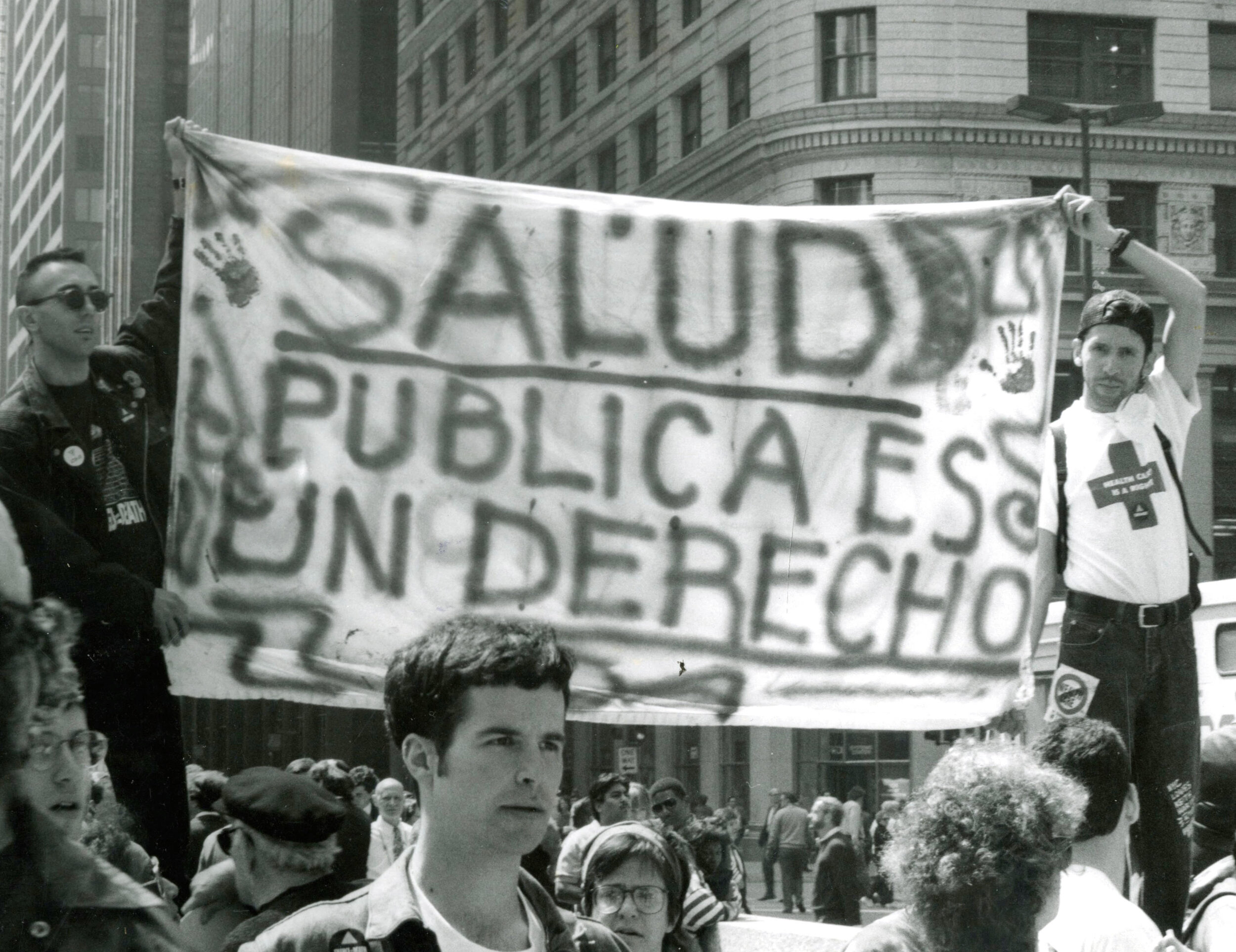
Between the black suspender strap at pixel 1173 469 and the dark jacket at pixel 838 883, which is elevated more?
the black suspender strap at pixel 1173 469

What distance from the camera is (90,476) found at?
3826 millimetres

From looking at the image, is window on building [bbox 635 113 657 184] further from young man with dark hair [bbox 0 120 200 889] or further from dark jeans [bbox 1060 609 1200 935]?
young man with dark hair [bbox 0 120 200 889]

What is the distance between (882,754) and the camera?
104 ft

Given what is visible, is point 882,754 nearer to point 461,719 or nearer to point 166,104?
point 461,719

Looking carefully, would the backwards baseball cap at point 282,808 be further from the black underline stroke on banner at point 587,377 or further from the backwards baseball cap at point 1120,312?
the backwards baseball cap at point 1120,312

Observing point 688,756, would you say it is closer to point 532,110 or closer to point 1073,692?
point 532,110

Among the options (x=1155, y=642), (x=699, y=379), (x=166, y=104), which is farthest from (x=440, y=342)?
(x=166, y=104)

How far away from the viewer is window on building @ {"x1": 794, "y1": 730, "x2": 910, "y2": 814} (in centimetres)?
3138

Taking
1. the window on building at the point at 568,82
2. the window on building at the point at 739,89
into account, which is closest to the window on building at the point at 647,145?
the window on building at the point at 739,89

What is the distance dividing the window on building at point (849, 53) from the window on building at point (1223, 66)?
6.00m

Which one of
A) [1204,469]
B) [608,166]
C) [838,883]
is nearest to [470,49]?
[608,166]

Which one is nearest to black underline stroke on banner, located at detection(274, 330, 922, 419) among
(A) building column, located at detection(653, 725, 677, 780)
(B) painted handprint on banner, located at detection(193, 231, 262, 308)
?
(B) painted handprint on banner, located at detection(193, 231, 262, 308)

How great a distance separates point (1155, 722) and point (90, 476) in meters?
2.51

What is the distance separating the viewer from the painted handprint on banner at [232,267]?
4445 millimetres
